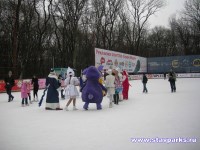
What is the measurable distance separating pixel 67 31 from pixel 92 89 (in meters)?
31.7

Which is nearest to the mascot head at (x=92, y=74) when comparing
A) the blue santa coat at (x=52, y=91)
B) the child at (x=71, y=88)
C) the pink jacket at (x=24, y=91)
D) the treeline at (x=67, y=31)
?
the child at (x=71, y=88)

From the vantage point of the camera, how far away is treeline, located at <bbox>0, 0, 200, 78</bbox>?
34094mm

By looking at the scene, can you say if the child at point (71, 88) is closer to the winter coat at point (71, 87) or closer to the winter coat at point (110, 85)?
the winter coat at point (71, 87)

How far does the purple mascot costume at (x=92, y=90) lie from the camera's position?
10453 mm

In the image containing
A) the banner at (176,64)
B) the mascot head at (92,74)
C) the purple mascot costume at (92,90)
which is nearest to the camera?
the purple mascot costume at (92,90)

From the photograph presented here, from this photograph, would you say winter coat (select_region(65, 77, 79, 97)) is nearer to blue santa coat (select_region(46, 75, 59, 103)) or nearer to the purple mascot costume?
the purple mascot costume

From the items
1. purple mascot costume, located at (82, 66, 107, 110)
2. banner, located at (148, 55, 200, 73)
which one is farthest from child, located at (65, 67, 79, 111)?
banner, located at (148, 55, 200, 73)

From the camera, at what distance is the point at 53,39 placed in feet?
159

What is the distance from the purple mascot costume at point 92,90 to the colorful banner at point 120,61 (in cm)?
1560

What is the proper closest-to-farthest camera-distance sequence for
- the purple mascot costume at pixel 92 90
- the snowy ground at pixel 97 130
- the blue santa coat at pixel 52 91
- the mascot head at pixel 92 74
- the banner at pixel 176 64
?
the snowy ground at pixel 97 130, the purple mascot costume at pixel 92 90, the mascot head at pixel 92 74, the blue santa coat at pixel 52 91, the banner at pixel 176 64

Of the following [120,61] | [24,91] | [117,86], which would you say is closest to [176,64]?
[120,61]

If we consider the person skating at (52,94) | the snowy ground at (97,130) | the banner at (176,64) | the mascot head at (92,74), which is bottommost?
the snowy ground at (97,130)

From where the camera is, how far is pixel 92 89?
1052 cm

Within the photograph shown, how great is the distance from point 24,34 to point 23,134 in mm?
33736
